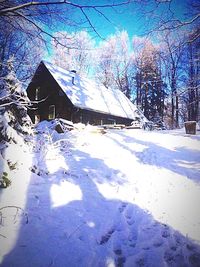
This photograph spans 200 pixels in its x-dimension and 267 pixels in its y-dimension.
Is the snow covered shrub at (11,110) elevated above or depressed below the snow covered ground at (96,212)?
above

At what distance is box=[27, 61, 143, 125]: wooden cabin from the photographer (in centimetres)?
2158

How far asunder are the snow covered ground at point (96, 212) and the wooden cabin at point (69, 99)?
14.1 metres

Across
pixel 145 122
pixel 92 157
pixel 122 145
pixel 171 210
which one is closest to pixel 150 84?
pixel 145 122

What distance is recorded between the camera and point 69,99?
67.1 ft

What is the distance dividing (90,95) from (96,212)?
2073 centimetres

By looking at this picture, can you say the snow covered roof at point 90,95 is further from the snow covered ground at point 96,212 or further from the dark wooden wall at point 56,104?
the snow covered ground at point 96,212

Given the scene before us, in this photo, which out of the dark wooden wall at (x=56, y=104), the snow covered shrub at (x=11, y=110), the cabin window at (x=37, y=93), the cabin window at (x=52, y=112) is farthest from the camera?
the cabin window at (x=37, y=93)

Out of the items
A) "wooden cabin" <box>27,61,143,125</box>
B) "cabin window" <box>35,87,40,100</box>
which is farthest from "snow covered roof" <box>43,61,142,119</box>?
"cabin window" <box>35,87,40,100</box>

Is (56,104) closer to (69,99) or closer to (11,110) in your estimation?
(69,99)

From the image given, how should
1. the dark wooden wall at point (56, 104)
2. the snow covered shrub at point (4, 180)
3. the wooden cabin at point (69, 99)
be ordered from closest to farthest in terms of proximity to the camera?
the snow covered shrub at point (4, 180), the wooden cabin at point (69, 99), the dark wooden wall at point (56, 104)

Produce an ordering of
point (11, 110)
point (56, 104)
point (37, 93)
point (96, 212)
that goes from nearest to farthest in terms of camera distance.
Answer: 1. point (96, 212)
2. point (11, 110)
3. point (56, 104)
4. point (37, 93)

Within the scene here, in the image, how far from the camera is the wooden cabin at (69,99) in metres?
21.6

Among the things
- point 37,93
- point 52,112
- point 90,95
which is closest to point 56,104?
point 52,112

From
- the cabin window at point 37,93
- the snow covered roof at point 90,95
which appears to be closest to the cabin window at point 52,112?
the cabin window at point 37,93
